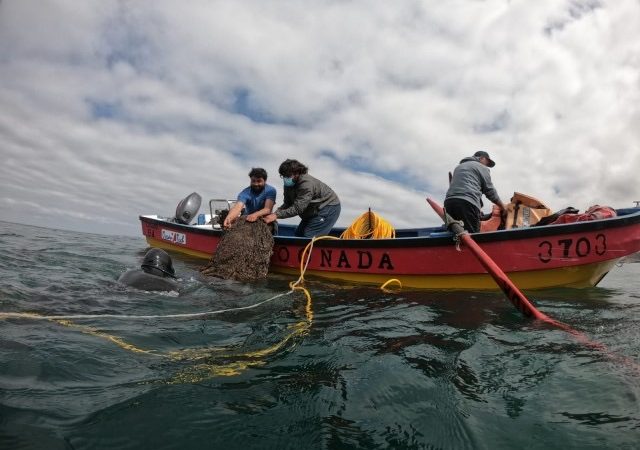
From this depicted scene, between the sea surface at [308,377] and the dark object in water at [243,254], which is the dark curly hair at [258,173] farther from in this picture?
the sea surface at [308,377]

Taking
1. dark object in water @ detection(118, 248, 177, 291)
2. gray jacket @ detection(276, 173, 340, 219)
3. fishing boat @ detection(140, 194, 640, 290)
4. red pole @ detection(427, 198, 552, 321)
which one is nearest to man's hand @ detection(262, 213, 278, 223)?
gray jacket @ detection(276, 173, 340, 219)

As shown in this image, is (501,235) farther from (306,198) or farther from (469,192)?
(306,198)

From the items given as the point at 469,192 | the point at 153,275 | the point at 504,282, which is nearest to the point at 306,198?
the point at 469,192

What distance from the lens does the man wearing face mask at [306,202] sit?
25.1 ft

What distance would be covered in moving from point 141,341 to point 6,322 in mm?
1130

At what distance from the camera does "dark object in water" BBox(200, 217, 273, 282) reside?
7.11 metres

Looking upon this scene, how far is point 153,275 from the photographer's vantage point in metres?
5.52

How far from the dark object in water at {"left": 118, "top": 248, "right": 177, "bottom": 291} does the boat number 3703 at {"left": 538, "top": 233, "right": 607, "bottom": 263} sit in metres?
4.99

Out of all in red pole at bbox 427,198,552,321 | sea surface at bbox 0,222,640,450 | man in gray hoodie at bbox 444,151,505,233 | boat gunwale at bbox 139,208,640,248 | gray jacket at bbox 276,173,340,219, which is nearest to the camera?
sea surface at bbox 0,222,640,450

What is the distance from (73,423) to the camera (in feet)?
6.07

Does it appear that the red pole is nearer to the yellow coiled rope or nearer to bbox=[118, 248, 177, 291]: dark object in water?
the yellow coiled rope

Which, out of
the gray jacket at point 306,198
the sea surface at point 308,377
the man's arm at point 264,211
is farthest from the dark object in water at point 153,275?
the gray jacket at point 306,198

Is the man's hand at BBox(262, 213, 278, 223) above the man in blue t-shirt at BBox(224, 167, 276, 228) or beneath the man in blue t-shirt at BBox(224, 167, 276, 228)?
beneath

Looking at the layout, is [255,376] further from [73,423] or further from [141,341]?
[141,341]
